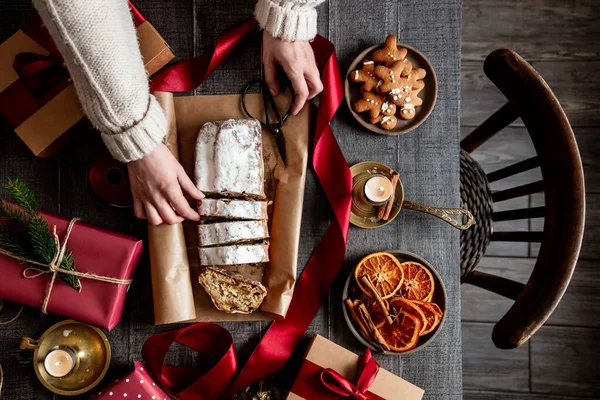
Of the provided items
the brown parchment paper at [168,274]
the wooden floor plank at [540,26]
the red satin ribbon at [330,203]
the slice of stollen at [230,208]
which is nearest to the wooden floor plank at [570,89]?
the wooden floor plank at [540,26]

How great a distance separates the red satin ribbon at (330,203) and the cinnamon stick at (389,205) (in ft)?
0.28

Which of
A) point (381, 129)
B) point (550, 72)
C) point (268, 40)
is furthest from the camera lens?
point (550, 72)

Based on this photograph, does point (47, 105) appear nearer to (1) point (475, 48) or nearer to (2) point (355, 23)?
(2) point (355, 23)

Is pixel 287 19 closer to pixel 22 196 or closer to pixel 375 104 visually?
pixel 375 104

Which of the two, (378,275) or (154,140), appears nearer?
(154,140)

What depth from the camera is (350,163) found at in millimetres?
1414

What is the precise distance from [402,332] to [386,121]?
0.56 meters

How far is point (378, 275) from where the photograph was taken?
1.33m

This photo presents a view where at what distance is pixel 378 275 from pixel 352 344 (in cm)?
21

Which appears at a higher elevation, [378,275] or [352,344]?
[378,275]

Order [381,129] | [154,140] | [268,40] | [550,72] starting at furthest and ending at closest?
1. [550,72]
2. [381,129]
3. [268,40]
4. [154,140]

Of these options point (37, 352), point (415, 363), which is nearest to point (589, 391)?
point (415, 363)

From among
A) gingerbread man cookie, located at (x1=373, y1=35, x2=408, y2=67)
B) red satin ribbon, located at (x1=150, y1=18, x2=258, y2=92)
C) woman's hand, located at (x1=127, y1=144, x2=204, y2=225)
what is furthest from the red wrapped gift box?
gingerbread man cookie, located at (x1=373, y1=35, x2=408, y2=67)

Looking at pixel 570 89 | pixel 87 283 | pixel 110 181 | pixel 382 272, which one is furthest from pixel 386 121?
pixel 570 89
